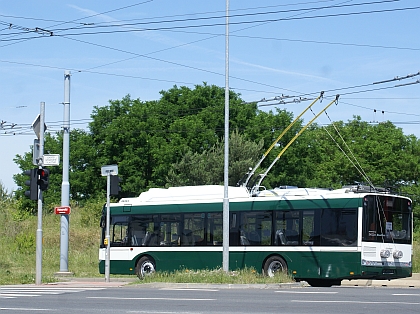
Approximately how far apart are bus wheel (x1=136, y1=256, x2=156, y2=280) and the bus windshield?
7879mm

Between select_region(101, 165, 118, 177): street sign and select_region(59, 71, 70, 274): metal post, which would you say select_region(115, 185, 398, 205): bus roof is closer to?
select_region(59, 71, 70, 274): metal post

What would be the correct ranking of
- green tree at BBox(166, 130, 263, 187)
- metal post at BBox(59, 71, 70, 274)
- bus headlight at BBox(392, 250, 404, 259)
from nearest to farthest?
bus headlight at BBox(392, 250, 404, 259)
metal post at BBox(59, 71, 70, 274)
green tree at BBox(166, 130, 263, 187)

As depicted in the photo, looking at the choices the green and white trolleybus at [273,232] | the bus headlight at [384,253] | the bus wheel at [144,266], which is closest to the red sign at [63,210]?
the green and white trolleybus at [273,232]

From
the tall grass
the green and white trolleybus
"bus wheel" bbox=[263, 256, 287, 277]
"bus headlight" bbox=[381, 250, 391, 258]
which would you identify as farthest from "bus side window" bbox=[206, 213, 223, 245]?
the tall grass

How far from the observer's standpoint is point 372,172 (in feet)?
248

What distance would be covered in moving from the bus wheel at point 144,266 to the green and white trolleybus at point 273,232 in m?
0.04

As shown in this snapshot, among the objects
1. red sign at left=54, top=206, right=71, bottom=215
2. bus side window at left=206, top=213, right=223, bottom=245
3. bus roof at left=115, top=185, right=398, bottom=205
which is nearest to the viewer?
bus roof at left=115, top=185, right=398, bottom=205

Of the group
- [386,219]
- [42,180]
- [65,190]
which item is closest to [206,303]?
[42,180]

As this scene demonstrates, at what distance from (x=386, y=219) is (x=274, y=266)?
3.80 m

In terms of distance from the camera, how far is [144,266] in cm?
2773

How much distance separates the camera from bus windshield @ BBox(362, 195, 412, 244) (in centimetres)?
2353

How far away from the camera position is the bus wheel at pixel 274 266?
24734 millimetres

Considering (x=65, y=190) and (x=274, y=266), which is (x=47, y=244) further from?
(x=274, y=266)

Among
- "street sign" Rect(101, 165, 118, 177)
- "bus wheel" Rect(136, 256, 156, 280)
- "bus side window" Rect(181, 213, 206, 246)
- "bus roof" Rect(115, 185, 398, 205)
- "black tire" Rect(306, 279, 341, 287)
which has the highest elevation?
"street sign" Rect(101, 165, 118, 177)
